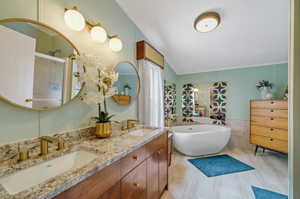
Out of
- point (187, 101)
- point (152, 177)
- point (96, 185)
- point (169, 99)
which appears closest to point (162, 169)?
point (152, 177)

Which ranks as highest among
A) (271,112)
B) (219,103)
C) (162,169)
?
(219,103)

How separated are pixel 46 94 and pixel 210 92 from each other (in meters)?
3.63

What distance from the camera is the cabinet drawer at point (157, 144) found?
1.26 meters

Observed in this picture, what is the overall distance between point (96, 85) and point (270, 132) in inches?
132

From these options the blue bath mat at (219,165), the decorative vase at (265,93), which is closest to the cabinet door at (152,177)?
the blue bath mat at (219,165)

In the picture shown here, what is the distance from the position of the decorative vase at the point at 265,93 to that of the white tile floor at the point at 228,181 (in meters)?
1.31

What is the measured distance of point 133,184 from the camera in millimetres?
1008

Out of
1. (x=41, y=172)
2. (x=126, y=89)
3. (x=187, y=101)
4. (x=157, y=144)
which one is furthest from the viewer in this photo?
(x=187, y=101)

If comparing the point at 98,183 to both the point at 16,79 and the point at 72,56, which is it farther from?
the point at 72,56

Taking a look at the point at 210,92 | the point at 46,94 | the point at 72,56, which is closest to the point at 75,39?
the point at 72,56

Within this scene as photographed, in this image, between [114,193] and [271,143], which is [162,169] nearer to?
[114,193]

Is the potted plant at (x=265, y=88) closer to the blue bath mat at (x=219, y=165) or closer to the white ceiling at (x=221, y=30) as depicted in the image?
the white ceiling at (x=221, y=30)

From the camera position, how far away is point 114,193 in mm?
819

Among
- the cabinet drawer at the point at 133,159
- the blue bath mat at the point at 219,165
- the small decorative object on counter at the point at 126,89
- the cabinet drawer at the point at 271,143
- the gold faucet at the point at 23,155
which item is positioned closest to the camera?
the gold faucet at the point at 23,155
